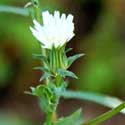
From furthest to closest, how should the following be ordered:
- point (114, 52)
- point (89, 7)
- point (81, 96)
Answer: point (89, 7)
point (114, 52)
point (81, 96)

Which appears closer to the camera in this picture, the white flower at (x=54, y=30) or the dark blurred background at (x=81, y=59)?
the white flower at (x=54, y=30)

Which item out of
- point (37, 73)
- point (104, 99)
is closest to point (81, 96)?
point (104, 99)

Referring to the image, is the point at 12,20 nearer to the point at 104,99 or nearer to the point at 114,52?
the point at 114,52

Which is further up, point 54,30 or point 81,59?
point 54,30

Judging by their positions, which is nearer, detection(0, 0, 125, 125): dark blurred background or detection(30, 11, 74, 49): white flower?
detection(30, 11, 74, 49): white flower

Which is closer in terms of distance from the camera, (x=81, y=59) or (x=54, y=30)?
(x=54, y=30)
